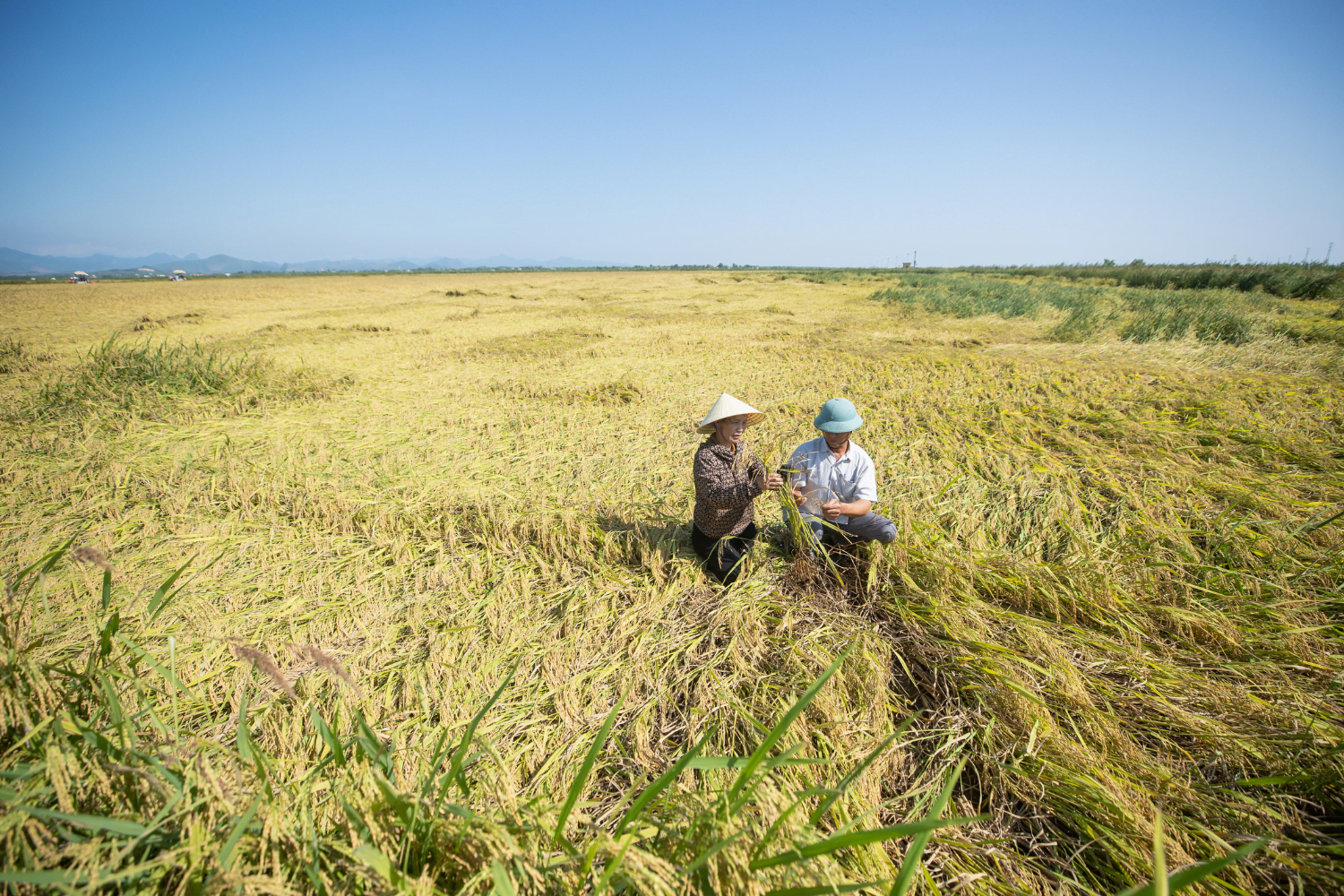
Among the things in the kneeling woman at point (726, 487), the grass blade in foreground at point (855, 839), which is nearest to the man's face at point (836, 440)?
the kneeling woman at point (726, 487)

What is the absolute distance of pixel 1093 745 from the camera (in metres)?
1.91

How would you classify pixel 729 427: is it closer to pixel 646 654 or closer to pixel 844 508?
pixel 844 508

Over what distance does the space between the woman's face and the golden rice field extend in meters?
0.84

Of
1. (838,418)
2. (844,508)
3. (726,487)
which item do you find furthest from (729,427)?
(844,508)

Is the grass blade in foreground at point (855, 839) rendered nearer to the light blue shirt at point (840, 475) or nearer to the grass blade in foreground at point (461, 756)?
the grass blade in foreground at point (461, 756)

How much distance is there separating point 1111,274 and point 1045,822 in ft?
158

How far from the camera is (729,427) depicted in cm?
293

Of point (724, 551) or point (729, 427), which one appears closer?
point (729, 427)

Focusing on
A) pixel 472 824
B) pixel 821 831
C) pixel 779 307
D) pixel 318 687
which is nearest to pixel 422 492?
pixel 318 687

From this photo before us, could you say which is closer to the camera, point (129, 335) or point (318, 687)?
point (318, 687)

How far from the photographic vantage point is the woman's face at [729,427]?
9.55 feet

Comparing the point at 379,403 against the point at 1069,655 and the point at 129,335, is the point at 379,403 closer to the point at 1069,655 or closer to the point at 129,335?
the point at 1069,655

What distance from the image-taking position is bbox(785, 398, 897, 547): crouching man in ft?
10.0

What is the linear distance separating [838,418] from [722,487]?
2.86 feet
